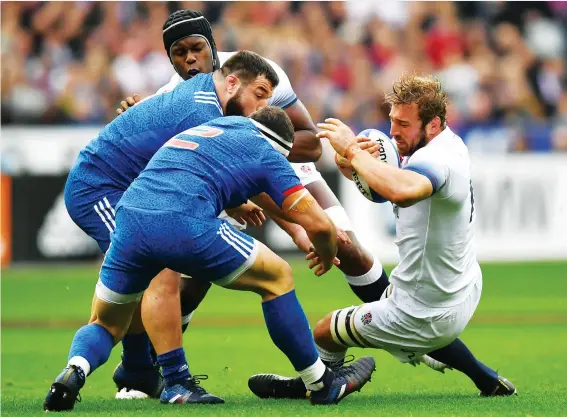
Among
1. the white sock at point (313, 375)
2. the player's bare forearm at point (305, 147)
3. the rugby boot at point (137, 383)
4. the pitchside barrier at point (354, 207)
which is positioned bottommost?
the pitchside barrier at point (354, 207)

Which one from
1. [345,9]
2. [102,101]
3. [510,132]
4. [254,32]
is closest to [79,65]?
[102,101]

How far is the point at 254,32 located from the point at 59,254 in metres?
5.44

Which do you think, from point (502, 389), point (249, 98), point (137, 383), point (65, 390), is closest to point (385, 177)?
point (249, 98)

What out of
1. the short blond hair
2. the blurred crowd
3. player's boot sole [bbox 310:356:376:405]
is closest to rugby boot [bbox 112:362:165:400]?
player's boot sole [bbox 310:356:376:405]

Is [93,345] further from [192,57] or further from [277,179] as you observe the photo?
[192,57]

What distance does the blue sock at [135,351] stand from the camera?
25.4 ft

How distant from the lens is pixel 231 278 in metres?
6.63

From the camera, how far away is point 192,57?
844 cm

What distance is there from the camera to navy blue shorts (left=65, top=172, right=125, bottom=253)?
24.2 feet

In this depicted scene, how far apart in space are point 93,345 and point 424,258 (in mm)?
2104

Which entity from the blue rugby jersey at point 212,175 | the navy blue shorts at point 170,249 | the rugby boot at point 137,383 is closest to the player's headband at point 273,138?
the blue rugby jersey at point 212,175

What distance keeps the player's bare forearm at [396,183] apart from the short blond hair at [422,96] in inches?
21.1

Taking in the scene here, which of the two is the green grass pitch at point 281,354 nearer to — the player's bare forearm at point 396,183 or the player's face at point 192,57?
the player's bare forearm at point 396,183

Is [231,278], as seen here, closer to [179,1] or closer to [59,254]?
[59,254]
